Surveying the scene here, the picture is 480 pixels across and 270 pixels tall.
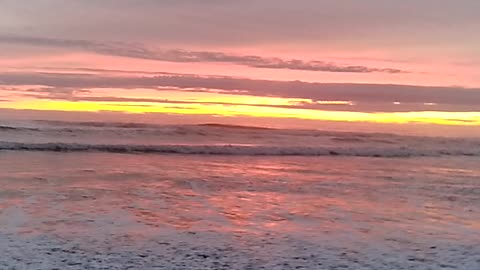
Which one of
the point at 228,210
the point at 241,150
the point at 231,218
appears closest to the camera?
the point at 231,218

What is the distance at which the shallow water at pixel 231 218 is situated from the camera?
641 cm

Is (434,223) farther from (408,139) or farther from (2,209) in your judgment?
(408,139)

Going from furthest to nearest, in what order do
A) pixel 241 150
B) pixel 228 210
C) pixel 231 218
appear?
pixel 241 150, pixel 228 210, pixel 231 218

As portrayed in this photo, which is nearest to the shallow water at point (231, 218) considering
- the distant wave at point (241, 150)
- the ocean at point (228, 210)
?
the ocean at point (228, 210)

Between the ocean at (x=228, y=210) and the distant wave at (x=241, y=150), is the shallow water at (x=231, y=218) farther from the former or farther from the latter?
the distant wave at (x=241, y=150)

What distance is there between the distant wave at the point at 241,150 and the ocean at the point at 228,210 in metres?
0.12

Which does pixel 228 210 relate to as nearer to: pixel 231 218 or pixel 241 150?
pixel 231 218

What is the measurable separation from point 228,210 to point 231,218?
590mm

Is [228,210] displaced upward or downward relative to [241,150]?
downward

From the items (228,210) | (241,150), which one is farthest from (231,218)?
(241,150)

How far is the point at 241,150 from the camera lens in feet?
65.8

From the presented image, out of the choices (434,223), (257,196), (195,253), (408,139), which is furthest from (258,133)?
(195,253)

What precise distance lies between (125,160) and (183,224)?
8.41 metres

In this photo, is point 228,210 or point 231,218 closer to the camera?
point 231,218
